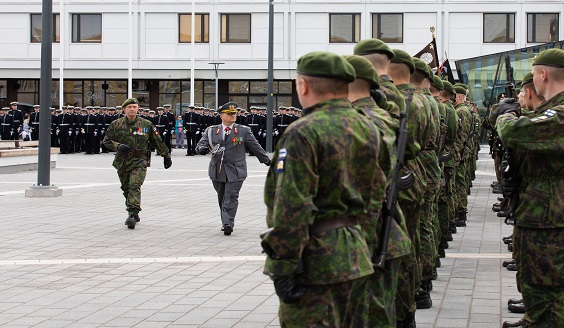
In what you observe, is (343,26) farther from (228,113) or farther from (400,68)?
(400,68)

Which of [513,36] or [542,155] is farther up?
[513,36]

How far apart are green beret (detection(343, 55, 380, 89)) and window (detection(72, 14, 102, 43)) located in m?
45.8

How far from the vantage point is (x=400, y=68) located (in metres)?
7.46

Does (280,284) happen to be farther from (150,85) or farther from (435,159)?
(150,85)

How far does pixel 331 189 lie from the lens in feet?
14.9

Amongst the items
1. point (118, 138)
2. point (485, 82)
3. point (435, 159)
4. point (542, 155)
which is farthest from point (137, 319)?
point (485, 82)

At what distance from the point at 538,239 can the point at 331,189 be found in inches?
90.3

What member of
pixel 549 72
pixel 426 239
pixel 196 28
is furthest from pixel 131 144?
pixel 196 28

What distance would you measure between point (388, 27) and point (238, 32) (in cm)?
797

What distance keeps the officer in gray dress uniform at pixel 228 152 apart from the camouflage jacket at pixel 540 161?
734 centimetres

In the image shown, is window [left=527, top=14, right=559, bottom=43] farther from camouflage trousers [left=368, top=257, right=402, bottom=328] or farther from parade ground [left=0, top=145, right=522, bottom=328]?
camouflage trousers [left=368, top=257, right=402, bottom=328]

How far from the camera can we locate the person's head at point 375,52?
6.54 meters

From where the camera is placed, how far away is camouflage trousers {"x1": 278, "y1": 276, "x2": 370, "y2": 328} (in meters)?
4.48

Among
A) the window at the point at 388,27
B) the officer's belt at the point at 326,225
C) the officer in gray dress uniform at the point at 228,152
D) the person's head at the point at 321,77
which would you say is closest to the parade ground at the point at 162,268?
the officer in gray dress uniform at the point at 228,152
